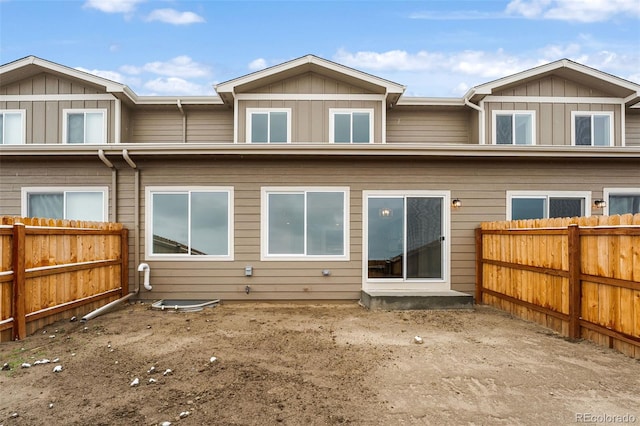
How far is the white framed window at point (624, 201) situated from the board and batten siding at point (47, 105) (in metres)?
10.7

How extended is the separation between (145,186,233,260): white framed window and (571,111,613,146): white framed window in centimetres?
820

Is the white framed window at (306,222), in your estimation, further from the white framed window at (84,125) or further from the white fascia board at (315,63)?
the white framed window at (84,125)

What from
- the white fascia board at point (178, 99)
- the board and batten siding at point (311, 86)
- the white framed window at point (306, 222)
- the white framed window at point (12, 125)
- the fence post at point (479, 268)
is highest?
the board and batten siding at point (311, 86)

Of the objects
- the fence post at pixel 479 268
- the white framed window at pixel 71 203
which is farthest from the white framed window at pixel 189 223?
the fence post at pixel 479 268

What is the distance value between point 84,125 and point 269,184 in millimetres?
4956

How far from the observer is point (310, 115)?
823 cm

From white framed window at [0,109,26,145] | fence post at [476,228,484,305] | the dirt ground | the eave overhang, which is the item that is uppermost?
white framed window at [0,109,26,145]

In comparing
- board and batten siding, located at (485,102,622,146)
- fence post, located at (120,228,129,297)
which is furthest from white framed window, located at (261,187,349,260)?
board and batten siding, located at (485,102,622,146)

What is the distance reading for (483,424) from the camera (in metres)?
2.47

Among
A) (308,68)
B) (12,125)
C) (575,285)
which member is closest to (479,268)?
(575,285)

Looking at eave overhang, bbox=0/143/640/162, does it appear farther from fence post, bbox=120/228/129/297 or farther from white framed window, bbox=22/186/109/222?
fence post, bbox=120/228/129/297

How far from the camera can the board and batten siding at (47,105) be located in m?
8.13

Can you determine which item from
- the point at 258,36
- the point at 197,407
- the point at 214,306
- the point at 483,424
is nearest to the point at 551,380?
the point at 483,424

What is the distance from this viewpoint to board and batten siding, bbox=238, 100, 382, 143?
814 cm
